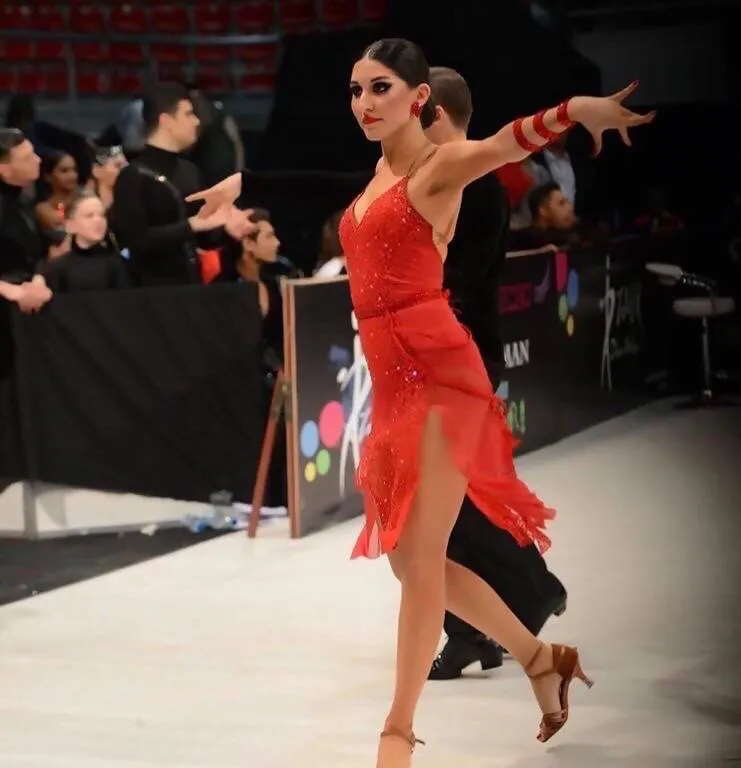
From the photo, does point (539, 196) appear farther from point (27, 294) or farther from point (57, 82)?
point (57, 82)

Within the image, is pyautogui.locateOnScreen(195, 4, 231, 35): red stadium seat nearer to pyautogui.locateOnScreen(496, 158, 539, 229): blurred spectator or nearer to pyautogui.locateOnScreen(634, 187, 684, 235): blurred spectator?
pyautogui.locateOnScreen(634, 187, 684, 235): blurred spectator

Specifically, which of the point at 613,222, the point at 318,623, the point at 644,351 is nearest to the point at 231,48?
the point at 613,222

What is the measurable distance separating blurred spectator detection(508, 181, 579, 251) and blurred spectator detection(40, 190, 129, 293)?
272 centimetres

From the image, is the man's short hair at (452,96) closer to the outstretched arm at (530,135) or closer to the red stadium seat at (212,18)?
the outstretched arm at (530,135)

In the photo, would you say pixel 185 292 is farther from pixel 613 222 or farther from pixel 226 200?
pixel 613 222

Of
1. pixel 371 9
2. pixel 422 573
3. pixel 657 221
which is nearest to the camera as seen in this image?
pixel 422 573

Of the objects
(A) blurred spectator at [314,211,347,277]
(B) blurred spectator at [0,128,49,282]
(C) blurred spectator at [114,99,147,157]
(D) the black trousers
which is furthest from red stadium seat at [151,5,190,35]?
(D) the black trousers

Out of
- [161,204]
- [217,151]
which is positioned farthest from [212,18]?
[161,204]

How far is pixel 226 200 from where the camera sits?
11.4 feet

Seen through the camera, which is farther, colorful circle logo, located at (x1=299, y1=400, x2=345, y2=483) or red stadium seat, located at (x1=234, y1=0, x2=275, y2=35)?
red stadium seat, located at (x1=234, y1=0, x2=275, y2=35)

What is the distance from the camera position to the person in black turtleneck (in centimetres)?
614

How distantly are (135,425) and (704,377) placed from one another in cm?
445

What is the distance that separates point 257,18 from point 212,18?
405 mm

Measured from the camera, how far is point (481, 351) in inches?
151
